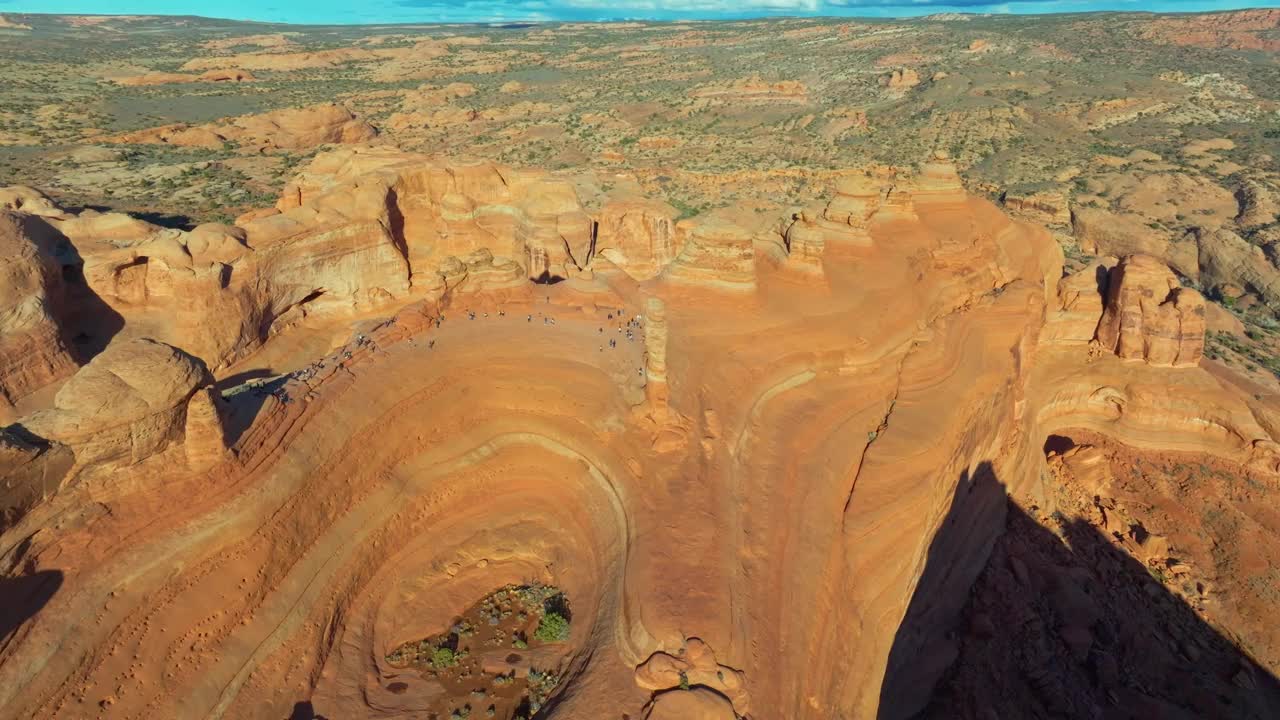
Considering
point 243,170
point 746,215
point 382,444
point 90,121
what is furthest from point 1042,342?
point 90,121

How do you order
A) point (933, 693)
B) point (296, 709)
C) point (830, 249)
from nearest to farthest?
point (296, 709) → point (933, 693) → point (830, 249)

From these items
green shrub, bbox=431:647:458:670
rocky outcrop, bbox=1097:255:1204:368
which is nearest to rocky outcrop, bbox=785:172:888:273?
rocky outcrop, bbox=1097:255:1204:368

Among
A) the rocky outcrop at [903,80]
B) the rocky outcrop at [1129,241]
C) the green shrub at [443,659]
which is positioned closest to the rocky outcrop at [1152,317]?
the rocky outcrop at [1129,241]

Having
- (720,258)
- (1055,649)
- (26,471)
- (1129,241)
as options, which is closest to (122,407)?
(26,471)

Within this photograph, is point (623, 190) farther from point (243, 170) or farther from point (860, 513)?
point (243, 170)

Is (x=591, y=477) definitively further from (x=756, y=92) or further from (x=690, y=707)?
(x=756, y=92)
